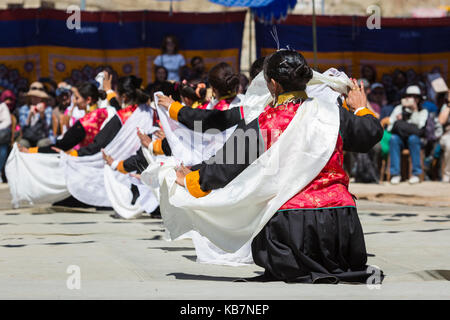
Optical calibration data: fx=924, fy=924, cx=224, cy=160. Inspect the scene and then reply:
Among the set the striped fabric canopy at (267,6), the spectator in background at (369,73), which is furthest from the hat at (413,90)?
the spectator in background at (369,73)

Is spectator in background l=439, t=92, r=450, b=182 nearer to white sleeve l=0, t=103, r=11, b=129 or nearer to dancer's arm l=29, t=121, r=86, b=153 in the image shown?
dancer's arm l=29, t=121, r=86, b=153

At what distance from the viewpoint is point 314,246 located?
207 inches

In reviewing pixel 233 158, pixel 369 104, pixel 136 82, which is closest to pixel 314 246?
pixel 233 158

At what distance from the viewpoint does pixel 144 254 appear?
6945 millimetres

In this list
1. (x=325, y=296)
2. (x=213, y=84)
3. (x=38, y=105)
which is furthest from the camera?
(x=38, y=105)

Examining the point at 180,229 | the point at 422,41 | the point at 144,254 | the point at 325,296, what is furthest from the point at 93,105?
the point at 422,41

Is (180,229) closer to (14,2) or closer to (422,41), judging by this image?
(422,41)

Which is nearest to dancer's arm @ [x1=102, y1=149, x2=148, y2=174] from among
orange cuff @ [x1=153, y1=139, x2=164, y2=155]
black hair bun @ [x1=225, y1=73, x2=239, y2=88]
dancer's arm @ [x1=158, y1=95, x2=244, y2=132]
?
orange cuff @ [x1=153, y1=139, x2=164, y2=155]

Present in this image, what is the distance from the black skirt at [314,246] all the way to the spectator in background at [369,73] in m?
12.2

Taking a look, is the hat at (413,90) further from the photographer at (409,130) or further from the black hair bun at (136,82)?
the black hair bun at (136,82)

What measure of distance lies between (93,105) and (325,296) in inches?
279

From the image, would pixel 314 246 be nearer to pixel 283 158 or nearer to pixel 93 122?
pixel 283 158

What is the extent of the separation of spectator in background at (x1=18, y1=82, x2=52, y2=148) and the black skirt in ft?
37.3
